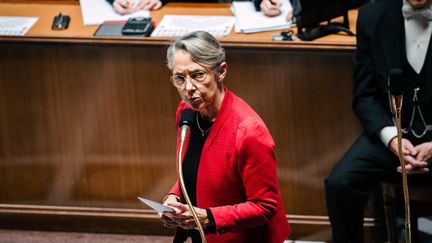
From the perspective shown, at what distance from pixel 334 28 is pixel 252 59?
0.44 m

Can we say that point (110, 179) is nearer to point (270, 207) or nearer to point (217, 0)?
point (217, 0)

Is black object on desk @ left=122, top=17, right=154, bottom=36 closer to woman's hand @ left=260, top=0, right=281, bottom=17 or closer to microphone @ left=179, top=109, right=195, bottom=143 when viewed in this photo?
woman's hand @ left=260, top=0, right=281, bottom=17

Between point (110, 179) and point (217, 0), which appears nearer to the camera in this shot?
point (110, 179)

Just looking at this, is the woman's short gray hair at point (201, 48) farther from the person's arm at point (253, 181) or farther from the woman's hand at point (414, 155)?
the woman's hand at point (414, 155)

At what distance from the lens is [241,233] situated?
3.07 metres

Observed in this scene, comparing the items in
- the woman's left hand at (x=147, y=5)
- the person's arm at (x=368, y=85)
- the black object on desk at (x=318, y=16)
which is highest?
the woman's left hand at (x=147, y=5)

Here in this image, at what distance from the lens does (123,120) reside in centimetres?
452

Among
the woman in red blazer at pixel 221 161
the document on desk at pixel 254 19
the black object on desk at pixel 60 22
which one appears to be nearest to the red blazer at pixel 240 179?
the woman in red blazer at pixel 221 161

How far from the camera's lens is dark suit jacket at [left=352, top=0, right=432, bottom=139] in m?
4.05

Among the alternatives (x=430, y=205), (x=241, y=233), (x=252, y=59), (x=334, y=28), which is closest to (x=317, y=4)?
(x=334, y=28)

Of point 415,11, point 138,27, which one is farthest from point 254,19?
point 415,11

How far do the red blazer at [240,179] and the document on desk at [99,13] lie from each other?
6.04 ft

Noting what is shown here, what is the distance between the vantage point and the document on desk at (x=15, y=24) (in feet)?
14.9

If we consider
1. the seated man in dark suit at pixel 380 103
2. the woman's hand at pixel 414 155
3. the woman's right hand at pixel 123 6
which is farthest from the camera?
the woman's right hand at pixel 123 6
